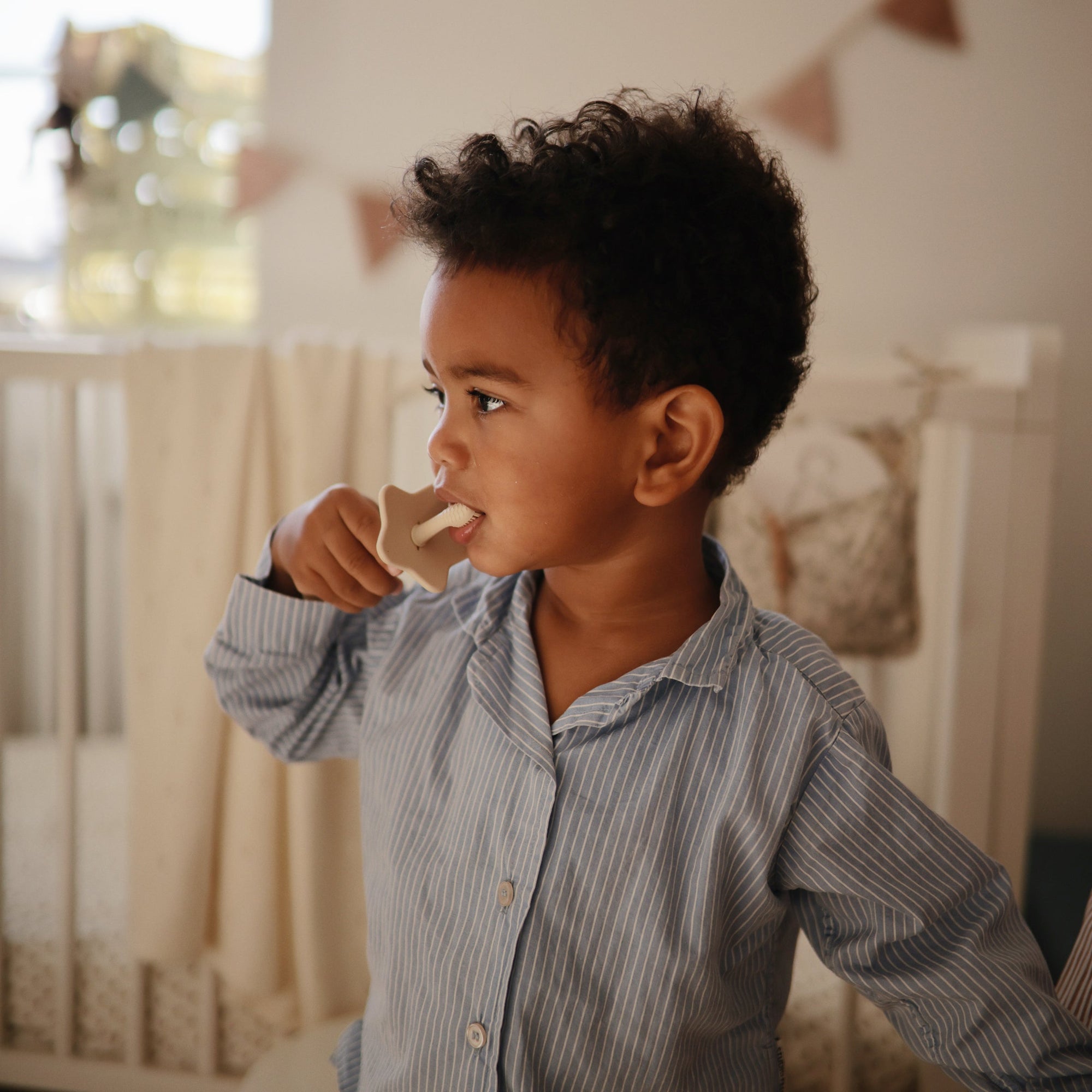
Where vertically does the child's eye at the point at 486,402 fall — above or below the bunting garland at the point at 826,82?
below

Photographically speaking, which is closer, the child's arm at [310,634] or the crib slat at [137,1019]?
the child's arm at [310,634]

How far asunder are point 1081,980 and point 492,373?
1.92 ft

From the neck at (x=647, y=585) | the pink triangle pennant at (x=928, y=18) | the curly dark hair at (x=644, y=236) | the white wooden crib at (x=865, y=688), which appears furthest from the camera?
the pink triangle pennant at (x=928, y=18)

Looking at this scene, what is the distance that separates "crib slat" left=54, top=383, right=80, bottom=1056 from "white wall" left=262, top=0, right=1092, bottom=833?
82 centimetres

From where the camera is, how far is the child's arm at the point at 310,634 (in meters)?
0.68

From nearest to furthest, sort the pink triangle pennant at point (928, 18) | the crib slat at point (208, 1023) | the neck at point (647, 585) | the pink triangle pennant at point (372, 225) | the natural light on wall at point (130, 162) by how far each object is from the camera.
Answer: the neck at point (647, 585)
the crib slat at point (208, 1023)
the pink triangle pennant at point (928, 18)
the pink triangle pennant at point (372, 225)
the natural light on wall at point (130, 162)

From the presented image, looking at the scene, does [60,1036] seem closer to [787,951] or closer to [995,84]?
[787,951]

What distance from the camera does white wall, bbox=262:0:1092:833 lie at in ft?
5.02

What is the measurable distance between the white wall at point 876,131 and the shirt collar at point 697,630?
40.0 inches

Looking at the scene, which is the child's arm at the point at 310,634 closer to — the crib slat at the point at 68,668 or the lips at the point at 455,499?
the lips at the point at 455,499

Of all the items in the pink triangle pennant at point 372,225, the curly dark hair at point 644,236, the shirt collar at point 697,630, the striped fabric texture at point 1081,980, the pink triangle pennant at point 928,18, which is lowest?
the striped fabric texture at point 1081,980

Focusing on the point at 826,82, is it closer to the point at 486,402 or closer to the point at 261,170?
the point at 261,170

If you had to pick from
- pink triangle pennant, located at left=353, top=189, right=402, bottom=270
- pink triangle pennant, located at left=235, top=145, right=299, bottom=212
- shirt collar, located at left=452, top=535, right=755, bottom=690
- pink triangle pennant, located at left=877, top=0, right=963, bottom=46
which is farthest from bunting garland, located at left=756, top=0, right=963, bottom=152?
shirt collar, located at left=452, top=535, right=755, bottom=690

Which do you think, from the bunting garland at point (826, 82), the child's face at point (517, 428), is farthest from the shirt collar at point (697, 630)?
the bunting garland at point (826, 82)
